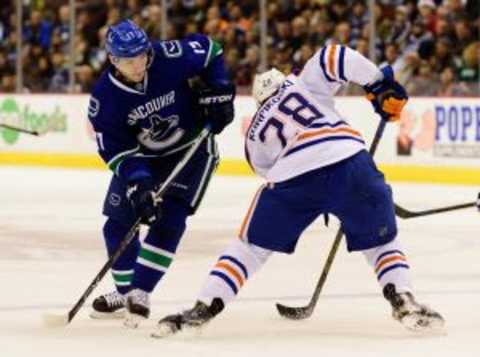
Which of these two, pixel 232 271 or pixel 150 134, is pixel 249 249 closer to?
pixel 232 271

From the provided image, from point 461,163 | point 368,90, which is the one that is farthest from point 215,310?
point 461,163

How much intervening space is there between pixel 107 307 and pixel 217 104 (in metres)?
0.83

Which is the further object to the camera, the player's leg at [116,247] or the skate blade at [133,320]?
the player's leg at [116,247]

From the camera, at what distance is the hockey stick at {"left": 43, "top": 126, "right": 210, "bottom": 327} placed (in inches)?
206

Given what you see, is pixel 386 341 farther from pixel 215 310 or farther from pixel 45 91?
pixel 45 91

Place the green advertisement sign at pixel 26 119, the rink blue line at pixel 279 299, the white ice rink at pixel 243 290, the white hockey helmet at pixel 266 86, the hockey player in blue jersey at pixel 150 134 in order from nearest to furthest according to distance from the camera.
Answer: the white ice rink at pixel 243 290 → the white hockey helmet at pixel 266 86 → the hockey player in blue jersey at pixel 150 134 → the rink blue line at pixel 279 299 → the green advertisement sign at pixel 26 119

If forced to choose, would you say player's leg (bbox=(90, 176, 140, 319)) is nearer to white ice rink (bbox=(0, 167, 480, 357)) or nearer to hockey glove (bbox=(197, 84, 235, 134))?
white ice rink (bbox=(0, 167, 480, 357))

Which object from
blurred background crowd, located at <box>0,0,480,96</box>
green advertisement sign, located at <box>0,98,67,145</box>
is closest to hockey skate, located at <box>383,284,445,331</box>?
blurred background crowd, located at <box>0,0,480,96</box>

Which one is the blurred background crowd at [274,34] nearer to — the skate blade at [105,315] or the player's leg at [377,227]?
the skate blade at [105,315]

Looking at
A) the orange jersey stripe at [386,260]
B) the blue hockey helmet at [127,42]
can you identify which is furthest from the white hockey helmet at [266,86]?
the orange jersey stripe at [386,260]

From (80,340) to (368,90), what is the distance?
3.98 ft

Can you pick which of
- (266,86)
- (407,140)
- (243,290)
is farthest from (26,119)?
(266,86)

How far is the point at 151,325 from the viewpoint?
5.26m

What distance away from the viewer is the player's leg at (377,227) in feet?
16.2
